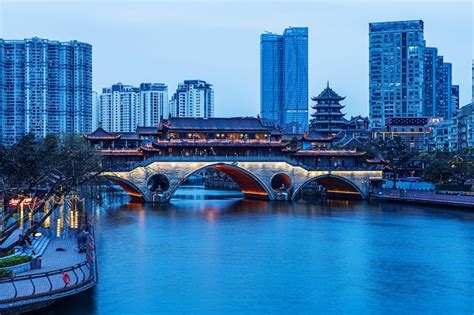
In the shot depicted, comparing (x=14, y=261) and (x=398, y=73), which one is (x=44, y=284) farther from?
(x=398, y=73)

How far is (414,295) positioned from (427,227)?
74.3ft

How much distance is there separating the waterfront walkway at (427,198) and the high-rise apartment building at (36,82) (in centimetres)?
7403

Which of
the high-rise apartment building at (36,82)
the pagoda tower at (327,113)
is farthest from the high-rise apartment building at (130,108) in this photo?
the pagoda tower at (327,113)

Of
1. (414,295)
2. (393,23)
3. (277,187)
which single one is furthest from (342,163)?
(393,23)

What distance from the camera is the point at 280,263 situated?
34188mm

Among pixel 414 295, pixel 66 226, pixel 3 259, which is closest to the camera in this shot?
pixel 3 259

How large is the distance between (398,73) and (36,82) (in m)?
106

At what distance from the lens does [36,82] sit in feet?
431

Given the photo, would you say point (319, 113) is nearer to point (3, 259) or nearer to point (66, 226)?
point (66, 226)

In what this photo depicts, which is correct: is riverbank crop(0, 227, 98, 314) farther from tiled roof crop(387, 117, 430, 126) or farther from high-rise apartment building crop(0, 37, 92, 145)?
tiled roof crop(387, 117, 430, 126)

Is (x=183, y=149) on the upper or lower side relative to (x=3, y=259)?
upper

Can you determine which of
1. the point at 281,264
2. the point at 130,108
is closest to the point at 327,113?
the point at 281,264

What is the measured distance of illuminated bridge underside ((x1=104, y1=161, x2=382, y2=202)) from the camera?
68250 millimetres

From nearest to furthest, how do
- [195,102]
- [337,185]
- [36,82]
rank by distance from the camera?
[337,185], [36,82], [195,102]
